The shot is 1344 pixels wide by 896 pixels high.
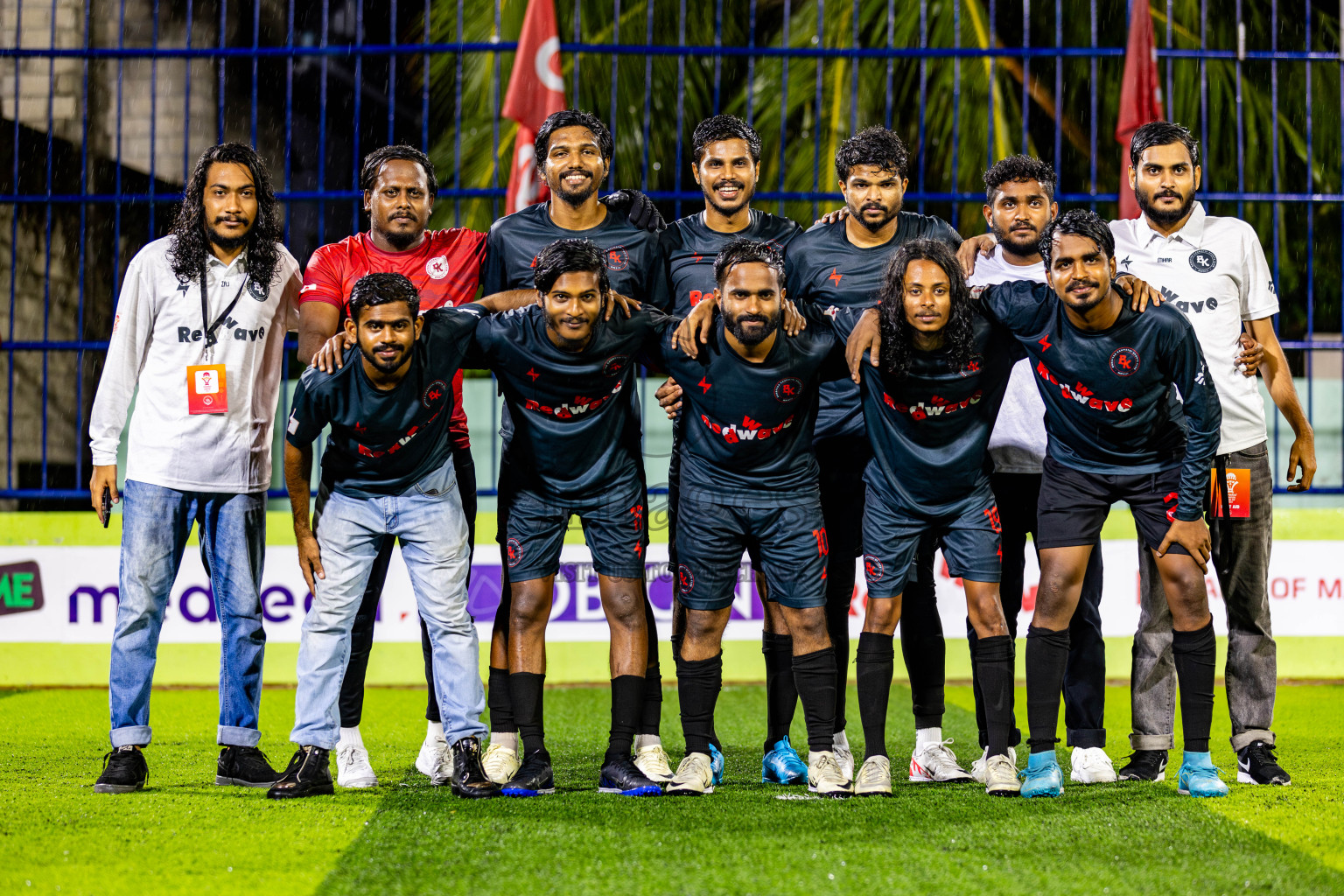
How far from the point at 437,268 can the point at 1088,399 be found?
2.23 metres

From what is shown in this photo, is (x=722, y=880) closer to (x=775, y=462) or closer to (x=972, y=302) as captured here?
(x=775, y=462)

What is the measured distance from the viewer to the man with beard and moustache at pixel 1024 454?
4.55 m

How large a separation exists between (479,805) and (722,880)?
1102 mm

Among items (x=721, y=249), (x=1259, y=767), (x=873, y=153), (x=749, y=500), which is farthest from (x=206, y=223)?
(x=1259, y=767)

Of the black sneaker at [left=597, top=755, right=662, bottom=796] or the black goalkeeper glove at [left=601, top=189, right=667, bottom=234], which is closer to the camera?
the black sneaker at [left=597, top=755, right=662, bottom=796]

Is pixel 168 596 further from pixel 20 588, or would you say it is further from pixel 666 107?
pixel 666 107

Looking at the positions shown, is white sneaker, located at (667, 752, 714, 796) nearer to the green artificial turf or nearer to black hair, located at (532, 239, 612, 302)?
the green artificial turf

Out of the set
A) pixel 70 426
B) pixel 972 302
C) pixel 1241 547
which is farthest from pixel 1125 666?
pixel 70 426

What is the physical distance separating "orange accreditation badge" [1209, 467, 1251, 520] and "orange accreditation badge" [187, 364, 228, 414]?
3.36 meters

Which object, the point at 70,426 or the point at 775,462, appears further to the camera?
the point at 70,426

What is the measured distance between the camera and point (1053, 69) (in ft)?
34.1

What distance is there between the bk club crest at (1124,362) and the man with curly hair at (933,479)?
36cm

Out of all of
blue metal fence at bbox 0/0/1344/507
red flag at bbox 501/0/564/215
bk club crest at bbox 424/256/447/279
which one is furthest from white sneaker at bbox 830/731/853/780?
blue metal fence at bbox 0/0/1344/507

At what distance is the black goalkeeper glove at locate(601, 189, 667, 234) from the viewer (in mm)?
4648
